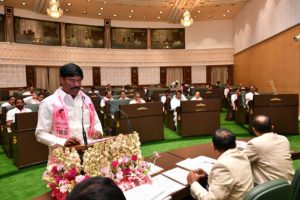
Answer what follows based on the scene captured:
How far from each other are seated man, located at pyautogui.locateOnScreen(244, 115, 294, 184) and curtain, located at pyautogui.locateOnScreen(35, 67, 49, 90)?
13738 millimetres

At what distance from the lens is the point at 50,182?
59.5 inches

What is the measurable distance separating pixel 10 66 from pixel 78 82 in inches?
508

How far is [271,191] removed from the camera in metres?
1.37

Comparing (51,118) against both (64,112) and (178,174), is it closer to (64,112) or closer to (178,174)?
(64,112)

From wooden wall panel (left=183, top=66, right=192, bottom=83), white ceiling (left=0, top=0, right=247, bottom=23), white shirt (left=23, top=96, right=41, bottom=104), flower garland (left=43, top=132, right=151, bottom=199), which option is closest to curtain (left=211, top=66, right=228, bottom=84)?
wooden wall panel (left=183, top=66, right=192, bottom=83)

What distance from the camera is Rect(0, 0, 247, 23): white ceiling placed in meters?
12.9

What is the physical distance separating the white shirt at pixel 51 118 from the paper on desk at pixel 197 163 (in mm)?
933

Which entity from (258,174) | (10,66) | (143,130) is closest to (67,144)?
(258,174)

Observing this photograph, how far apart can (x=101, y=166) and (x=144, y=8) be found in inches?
552

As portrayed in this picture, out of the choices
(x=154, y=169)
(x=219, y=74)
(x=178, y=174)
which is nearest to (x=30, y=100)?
(x=154, y=169)

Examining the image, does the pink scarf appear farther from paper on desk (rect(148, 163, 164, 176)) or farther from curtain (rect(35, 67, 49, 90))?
curtain (rect(35, 67, 49, 90))

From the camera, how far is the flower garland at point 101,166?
145cm

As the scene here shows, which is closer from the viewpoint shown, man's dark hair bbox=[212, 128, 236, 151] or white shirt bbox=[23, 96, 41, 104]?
man's dark hair bbox=[212, 128, 236, 151]

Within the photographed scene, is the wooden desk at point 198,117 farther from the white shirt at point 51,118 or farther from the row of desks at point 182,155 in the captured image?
the white shirt at point 51,118
